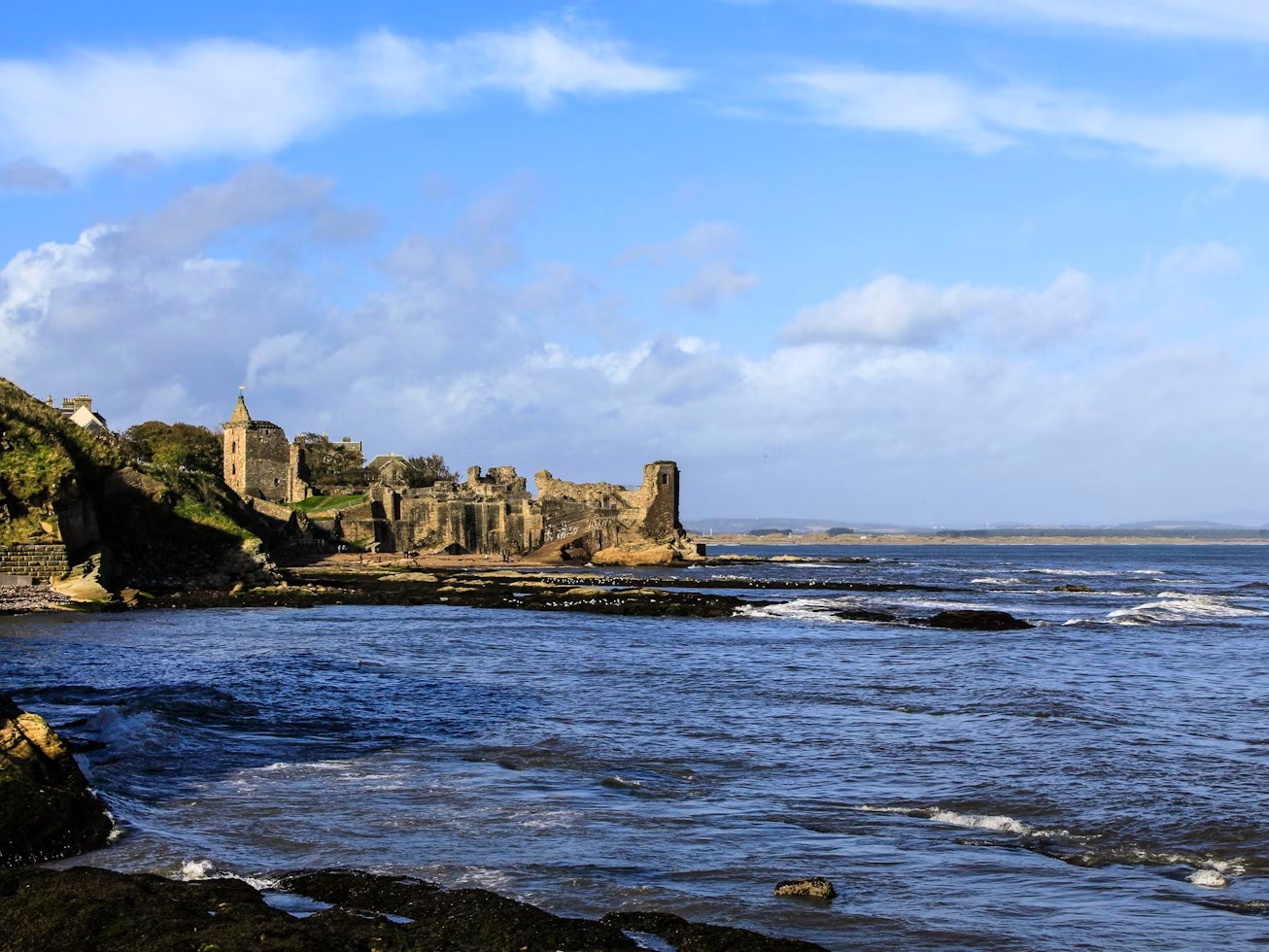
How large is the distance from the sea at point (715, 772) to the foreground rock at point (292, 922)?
0.69 meters

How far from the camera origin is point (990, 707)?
18.8 meters

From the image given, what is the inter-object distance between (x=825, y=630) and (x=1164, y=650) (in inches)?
333

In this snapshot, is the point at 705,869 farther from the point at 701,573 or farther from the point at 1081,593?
the point at 701,573

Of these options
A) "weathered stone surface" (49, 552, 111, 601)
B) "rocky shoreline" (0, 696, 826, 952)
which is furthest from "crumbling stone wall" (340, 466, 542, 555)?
"rocky shoreline" (0, 696, 826, 952)

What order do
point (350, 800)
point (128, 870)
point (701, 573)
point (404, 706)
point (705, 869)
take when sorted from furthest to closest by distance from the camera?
point (701, 573) < point (404, 706) < point (350, 800) < point (705, 869) < point (128, 870)

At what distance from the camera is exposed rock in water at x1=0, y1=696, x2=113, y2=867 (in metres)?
9.11

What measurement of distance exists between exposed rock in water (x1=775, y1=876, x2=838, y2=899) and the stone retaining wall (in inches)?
1113

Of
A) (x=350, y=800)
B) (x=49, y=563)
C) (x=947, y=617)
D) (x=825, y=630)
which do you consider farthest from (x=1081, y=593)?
(x=350, y=800)

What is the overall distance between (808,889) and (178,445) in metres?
82.7

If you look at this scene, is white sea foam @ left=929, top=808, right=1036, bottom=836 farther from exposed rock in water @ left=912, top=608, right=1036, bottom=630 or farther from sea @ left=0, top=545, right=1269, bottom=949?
exposed rock in water @ left=912, top=608, right=1036, bottom=630

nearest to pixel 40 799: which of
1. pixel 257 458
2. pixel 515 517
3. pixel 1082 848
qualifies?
pixel 1082 848

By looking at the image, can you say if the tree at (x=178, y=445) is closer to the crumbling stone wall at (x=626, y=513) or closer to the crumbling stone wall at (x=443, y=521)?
the crumbling stone wall at (x=443, y=521)

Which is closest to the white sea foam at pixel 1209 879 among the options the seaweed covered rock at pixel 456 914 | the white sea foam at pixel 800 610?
the seaweed covered rock at pixel 456 914

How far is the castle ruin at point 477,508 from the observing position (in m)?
77.2
